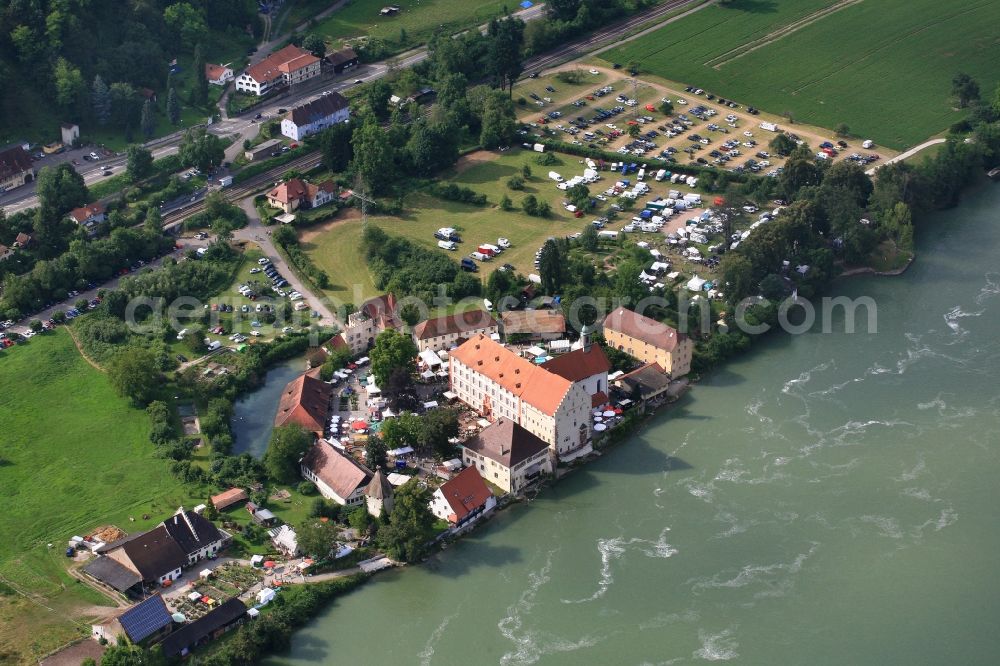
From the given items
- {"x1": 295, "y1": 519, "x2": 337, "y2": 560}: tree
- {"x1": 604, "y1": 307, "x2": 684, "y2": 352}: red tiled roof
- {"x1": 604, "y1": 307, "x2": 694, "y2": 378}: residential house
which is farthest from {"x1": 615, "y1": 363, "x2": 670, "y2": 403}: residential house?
{"x1": 295, "y1": 519, "x2": 337, "y2": 560}: tree

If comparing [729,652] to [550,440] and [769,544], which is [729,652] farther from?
[550,440]

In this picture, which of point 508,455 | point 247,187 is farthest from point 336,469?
point 247,187

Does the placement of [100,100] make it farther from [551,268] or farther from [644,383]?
[644,383]

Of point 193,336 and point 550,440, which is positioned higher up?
point 193,336

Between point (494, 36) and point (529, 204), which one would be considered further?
point (494, 36)

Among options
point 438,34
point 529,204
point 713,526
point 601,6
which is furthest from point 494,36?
point 713,526
